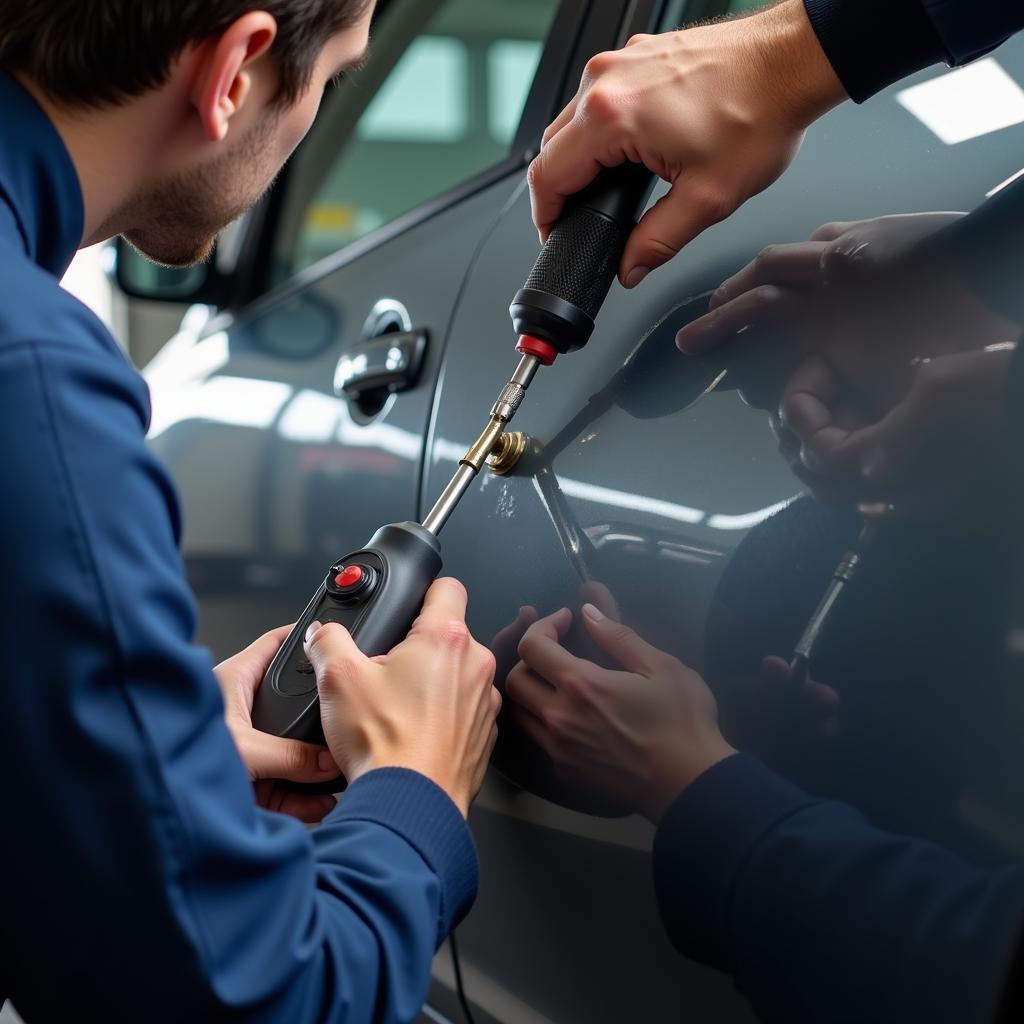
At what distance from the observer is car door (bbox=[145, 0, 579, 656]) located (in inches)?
45.1

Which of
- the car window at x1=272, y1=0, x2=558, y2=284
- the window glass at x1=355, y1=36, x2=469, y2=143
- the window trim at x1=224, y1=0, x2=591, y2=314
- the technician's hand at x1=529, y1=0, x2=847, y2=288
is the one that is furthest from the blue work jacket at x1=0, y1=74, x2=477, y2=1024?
the window glass at x1=355, y1=36, x2=469, y2=143

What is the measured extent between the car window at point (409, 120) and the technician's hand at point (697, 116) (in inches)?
30.8

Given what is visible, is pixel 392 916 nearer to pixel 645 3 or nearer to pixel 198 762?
pixel 198 762

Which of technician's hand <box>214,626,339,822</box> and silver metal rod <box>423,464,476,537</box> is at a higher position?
silver metal rod <box>423,464,476,537</box>

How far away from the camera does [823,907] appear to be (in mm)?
Result: 625

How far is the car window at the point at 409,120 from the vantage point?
1667 mm

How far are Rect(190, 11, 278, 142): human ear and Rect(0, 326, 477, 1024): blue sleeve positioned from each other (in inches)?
9.0

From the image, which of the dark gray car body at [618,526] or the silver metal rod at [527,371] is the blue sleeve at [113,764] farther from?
the silver metal rod at [527,371]

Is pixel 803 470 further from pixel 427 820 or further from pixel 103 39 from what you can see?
pixel 103 39

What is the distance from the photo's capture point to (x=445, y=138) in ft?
6.61

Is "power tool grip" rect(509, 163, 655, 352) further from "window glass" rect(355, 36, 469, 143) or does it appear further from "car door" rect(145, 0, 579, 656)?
"window glass" rect(355, 36, 469, 143)

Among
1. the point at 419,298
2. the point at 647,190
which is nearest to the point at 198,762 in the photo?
the point at 647,190

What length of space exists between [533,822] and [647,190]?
473 millimetres

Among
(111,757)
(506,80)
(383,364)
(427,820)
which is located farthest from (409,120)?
(111,757)
